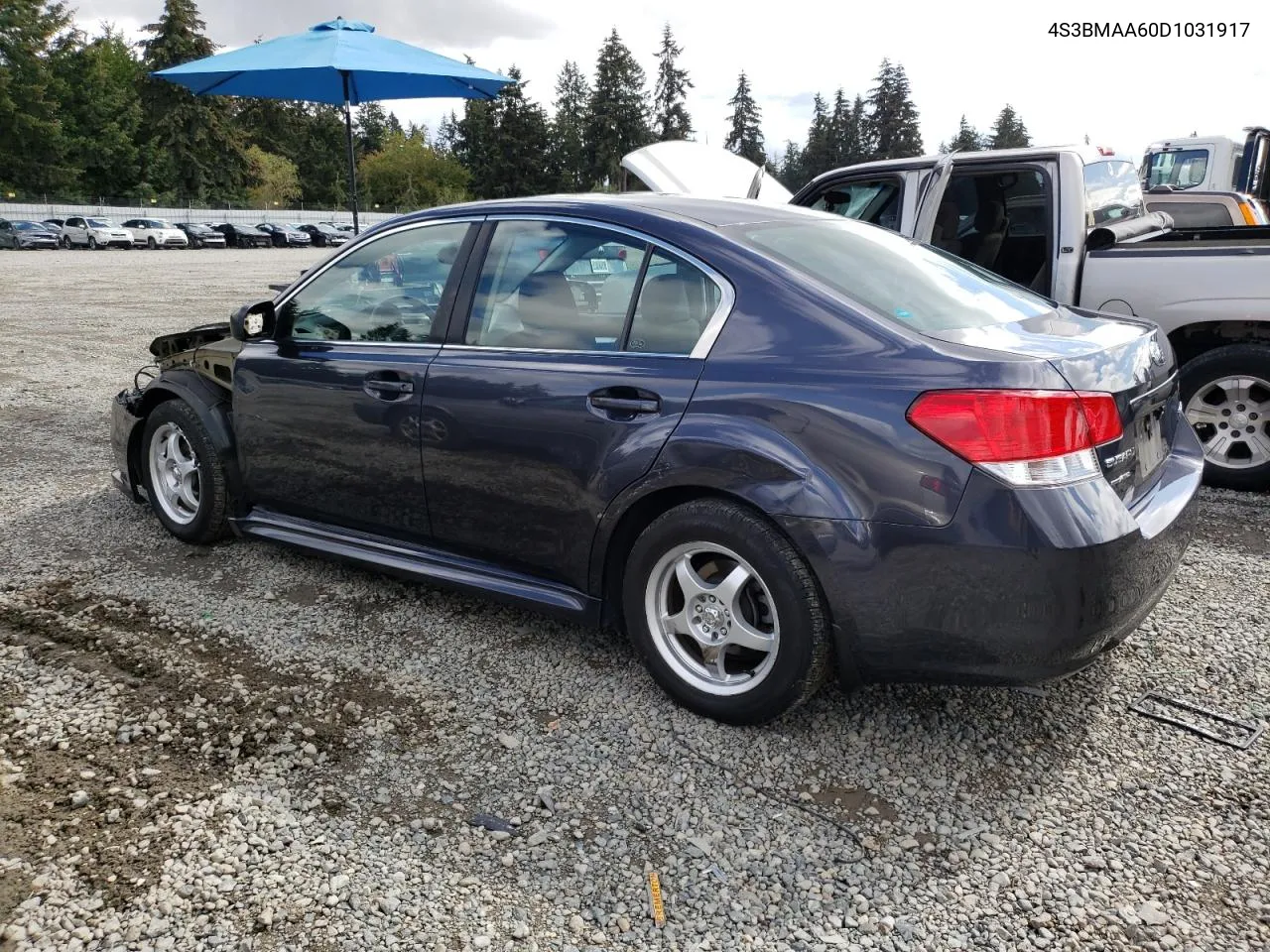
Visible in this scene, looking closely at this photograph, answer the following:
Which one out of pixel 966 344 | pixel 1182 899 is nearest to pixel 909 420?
pixel 966 344

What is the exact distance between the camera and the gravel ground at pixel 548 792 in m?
2.29

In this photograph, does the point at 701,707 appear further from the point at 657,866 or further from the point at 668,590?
the point at 657,866

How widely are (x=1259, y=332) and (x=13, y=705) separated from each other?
6184mm

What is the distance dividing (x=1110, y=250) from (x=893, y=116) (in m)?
98.3

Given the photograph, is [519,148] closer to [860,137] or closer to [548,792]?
[860,137]

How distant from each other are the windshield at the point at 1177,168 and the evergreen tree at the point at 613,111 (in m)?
73.1

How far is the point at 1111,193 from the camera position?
645 cm

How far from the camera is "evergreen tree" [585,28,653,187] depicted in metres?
88.6

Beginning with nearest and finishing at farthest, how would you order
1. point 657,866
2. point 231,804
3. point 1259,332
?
point 657,866 → point 231,804 → point 1259,332

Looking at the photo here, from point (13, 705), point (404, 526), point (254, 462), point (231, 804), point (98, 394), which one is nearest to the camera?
point (231, 804)

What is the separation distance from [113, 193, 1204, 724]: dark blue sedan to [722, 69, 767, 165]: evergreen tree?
10478 cm

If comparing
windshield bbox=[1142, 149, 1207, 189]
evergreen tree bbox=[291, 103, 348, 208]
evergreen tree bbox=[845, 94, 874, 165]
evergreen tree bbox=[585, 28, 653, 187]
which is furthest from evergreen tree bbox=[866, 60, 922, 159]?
windshield bbox=[1142, 149, 1207, 189]

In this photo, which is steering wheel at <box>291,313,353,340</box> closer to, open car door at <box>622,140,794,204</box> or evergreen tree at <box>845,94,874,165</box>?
open car door at <box>622,140,794,204</box>

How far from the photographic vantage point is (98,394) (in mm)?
8688
